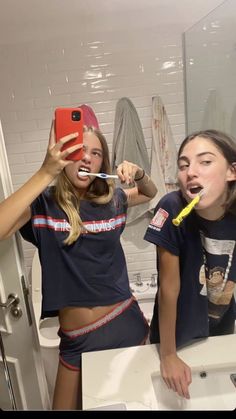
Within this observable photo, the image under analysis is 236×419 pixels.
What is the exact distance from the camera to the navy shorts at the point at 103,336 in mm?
769

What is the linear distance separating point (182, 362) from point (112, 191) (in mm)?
444

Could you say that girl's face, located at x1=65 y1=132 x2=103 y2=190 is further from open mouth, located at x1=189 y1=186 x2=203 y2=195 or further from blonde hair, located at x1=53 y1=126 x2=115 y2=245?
open mouth, located at x1=189 y1=186 x2=203 y2=195

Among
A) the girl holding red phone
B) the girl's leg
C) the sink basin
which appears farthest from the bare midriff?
the sink basin

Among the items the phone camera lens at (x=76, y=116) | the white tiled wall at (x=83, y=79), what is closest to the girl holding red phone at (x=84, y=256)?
the phone camera lens at (x=76, y=116)

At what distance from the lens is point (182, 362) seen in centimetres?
68

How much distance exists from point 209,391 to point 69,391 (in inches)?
13.6

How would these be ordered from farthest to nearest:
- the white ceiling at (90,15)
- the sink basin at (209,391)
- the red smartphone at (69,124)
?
1. the white ceiling at (90,15)
2. the sink basin at (209,391)
3. the red smartphone at (69,124)

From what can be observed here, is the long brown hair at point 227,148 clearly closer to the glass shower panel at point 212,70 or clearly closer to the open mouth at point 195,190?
the open mouth at point 195,190

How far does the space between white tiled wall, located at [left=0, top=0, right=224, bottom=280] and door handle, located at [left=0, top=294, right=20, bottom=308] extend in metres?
0.67

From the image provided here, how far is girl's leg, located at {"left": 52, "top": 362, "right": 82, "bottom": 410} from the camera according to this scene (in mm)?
746

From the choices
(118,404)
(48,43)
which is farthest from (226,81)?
(118,404)

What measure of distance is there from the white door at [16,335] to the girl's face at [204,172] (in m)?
0.42

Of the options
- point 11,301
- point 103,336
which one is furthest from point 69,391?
point 11,301

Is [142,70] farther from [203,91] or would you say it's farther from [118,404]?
[118,404]
